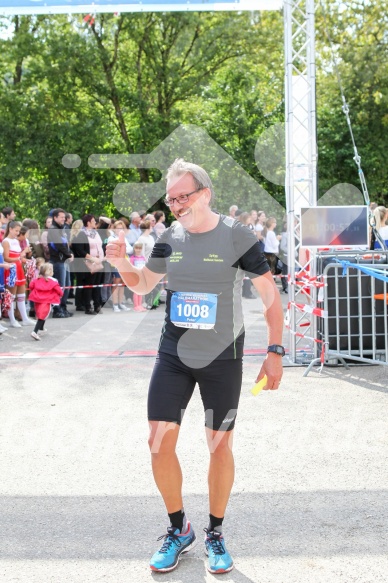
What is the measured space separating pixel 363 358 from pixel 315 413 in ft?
5.96

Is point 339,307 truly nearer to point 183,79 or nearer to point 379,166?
point 183,79

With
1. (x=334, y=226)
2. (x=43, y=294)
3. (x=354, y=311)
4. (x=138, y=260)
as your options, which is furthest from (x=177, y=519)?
(x=138, y=260)

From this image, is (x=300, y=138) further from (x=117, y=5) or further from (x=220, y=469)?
(x=220, y=469)

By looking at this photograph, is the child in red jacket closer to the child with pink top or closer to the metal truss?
the child with pink top

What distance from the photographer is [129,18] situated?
935 inches

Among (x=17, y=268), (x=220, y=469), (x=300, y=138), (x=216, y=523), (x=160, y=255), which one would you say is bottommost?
(x=216, y=523)

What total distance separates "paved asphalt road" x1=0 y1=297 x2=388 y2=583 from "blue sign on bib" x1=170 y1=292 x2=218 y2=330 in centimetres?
113

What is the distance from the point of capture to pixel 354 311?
8.25m

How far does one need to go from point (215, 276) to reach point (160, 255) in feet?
1.23

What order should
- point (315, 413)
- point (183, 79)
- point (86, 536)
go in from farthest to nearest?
point (183, 79) < point (315, 413) < point (86, 536)

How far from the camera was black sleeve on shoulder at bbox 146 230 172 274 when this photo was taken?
3.72 meters

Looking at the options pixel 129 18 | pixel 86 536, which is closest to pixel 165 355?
pixel 86 536

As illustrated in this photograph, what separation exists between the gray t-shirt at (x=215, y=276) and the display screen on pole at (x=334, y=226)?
15.7ft

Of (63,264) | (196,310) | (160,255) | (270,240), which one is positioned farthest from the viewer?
(270,240)
